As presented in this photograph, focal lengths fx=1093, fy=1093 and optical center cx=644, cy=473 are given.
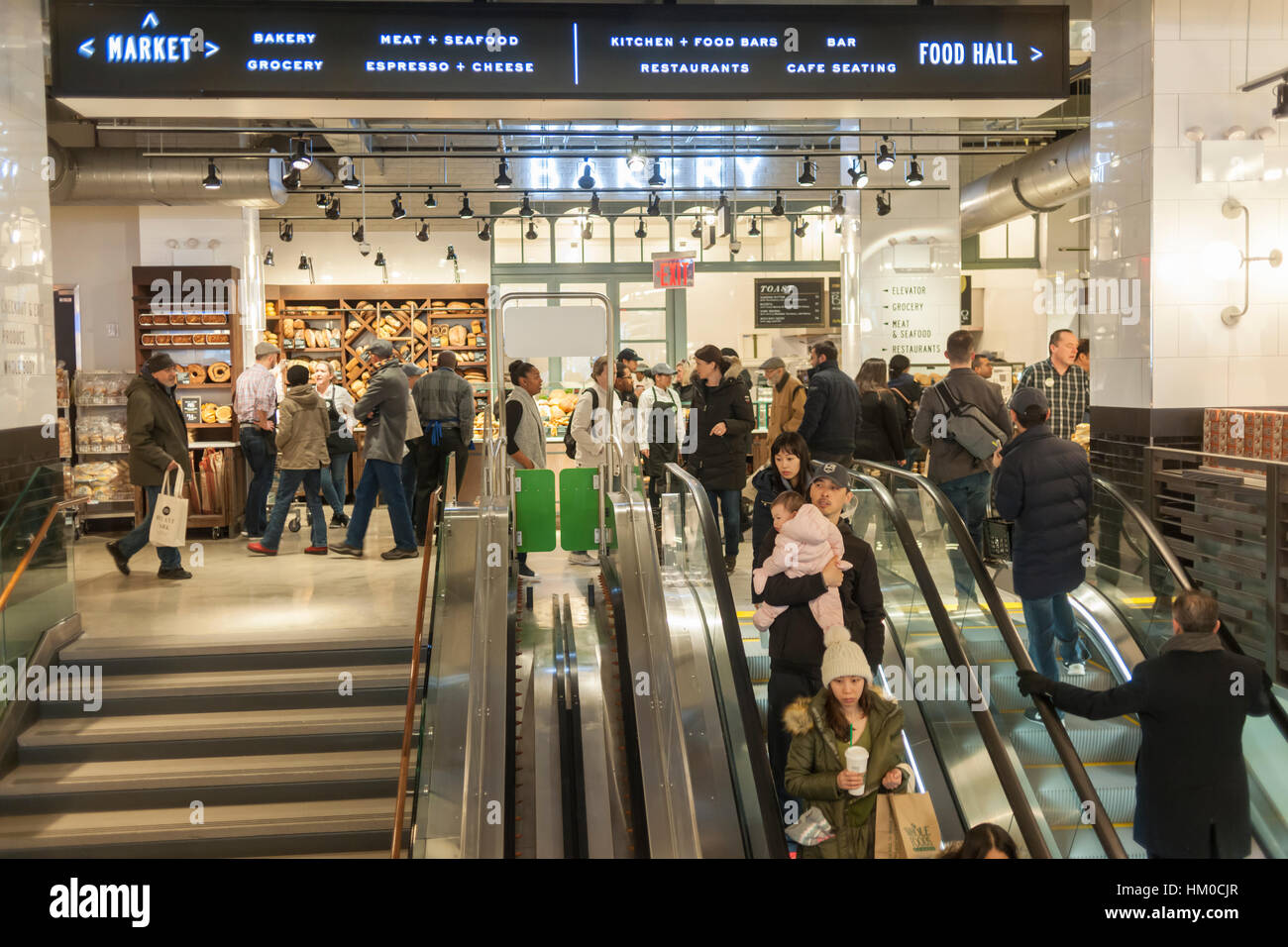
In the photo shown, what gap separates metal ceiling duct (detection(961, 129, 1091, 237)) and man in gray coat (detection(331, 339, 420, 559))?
670 centimetres

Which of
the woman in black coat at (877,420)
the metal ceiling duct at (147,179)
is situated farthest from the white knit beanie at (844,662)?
the metal ceiling duct at (147,179)

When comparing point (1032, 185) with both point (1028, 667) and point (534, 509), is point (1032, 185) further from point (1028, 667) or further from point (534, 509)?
point (1028, 667)

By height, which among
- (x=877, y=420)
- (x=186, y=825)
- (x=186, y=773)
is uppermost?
(x=877, y=420)

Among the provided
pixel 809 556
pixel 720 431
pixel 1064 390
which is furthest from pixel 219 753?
pixel 1064 390

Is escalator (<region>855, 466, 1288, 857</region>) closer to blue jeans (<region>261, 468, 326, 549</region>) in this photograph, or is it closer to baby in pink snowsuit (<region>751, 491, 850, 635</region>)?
baby in pink snowsuit (<region>751, 491, 850, 635</region>)

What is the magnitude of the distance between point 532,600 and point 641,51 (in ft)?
12.4

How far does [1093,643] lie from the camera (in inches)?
229

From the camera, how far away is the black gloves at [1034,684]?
4.54 meters

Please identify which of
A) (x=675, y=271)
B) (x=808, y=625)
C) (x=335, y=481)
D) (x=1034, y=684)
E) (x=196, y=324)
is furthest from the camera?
(x=675, y=271)

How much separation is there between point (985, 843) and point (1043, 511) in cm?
275

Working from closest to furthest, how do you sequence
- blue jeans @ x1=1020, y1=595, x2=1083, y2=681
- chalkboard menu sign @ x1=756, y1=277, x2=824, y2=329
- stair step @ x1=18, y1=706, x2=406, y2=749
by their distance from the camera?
blue jeans @ x1=1020, y1=595, x2=1083, y2=681, stair step @ x1=18, y1=706, x2=406, y2=749, chalkboard menu sign @ x1=756, y1=277, x2=824, y2=329

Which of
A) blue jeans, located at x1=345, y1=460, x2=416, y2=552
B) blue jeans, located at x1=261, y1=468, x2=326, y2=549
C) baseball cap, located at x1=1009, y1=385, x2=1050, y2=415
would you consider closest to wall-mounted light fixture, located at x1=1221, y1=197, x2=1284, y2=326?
baseball cap, located at x1=1009, y1=385, x2=1050, y2=415

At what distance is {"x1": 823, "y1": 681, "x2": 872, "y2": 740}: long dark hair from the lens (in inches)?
159

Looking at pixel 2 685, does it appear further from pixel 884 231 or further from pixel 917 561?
pixel 884 231
